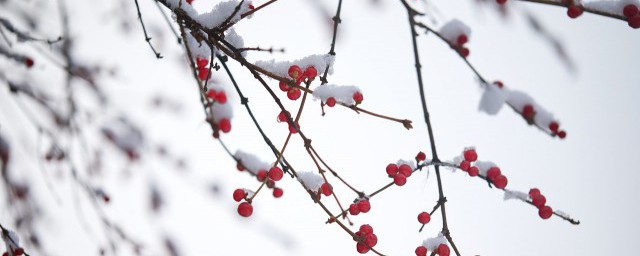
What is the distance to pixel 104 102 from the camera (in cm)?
354

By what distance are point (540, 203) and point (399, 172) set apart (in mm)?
547

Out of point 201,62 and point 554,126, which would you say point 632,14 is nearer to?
point 554,126

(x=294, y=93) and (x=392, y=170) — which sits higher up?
(x=392, y=170)

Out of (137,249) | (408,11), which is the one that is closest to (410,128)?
(408,11)

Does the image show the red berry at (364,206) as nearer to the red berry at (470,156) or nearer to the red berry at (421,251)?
the red berry at (421,251)

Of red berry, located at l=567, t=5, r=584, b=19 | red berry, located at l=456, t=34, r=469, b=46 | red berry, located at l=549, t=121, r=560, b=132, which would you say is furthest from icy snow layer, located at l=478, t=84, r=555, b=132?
red berry, located at l=567, t=5, r=584, b=19

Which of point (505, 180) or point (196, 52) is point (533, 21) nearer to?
point (505, 180)

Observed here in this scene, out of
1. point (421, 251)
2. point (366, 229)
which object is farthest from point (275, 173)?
point (421, 251)

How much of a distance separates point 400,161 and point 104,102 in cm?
290

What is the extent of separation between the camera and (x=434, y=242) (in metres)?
1.54

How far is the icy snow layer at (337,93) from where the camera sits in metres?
1.26

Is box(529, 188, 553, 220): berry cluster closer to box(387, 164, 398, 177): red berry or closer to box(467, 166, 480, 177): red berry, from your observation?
box(467, 166, 480, 177): red berry

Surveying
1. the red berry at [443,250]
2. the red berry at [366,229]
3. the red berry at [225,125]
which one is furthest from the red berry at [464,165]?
the red berry at [225,125]

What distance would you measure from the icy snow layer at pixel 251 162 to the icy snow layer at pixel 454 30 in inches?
28.1
